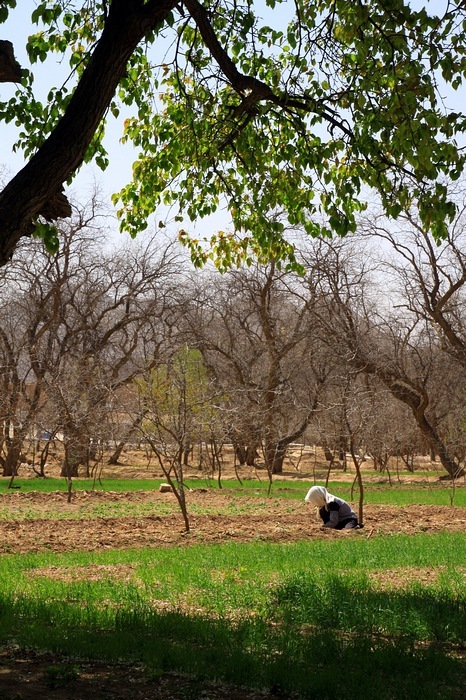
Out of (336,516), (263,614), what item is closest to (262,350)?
(336,516)

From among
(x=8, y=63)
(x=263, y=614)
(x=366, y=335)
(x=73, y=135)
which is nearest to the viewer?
(x=8, y=63)

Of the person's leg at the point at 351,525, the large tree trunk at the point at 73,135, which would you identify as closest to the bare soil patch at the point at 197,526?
the person's leg at the point at 351,525

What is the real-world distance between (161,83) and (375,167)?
11.6 feet

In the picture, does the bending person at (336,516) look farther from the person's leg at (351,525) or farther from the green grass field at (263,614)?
the green grass field at (263,614)

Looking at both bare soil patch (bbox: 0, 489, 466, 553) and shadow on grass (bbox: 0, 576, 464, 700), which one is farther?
bare soil patch (bbox: 0, 489, 466, 553)

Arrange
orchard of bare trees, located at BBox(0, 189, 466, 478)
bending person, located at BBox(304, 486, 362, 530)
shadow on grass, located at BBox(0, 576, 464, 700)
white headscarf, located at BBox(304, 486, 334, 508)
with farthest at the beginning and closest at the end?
orchard of bare trees, located at BBox(0, 189, 466, 478) < bending person, located at BBox(304, 486, 362, 530) < white headscarf, located at BBox(304, 486, 334, 508) < shadow on grass, located at BBox(0, 576, 464, 700)

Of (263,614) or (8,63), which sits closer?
(8,63)

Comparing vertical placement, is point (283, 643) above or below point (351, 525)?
below

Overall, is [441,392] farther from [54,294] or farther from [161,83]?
[161,83]

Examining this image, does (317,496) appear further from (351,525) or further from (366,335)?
(366,335)

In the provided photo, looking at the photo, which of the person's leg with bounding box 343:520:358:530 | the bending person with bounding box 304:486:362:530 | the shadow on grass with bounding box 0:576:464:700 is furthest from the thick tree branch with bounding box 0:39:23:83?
the person's leg with bounding box 343:520:358:530

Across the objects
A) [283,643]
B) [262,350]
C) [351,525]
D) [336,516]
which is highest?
[262,350]

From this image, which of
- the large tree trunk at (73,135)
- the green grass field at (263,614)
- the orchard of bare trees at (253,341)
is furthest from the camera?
the orchard of bare trees at (253,341)

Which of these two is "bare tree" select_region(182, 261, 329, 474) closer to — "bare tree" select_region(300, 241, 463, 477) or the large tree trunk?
"bare tree" select_region(300, 241, 463, 477)
